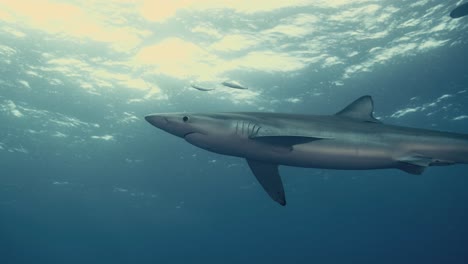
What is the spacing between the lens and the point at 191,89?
674 inches

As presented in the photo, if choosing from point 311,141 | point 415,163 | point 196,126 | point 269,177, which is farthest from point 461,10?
point 196,126

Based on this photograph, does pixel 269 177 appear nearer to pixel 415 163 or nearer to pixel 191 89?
pixel 415 163

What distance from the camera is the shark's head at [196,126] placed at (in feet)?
15.2

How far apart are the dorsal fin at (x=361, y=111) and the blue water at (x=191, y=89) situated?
6444mm

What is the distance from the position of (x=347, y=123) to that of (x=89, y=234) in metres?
66.3

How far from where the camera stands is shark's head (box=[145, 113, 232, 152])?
15.2ft

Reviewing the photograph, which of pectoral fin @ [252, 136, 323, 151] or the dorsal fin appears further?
the dorsal fin

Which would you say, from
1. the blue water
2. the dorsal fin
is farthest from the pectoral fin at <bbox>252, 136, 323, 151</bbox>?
the blue water

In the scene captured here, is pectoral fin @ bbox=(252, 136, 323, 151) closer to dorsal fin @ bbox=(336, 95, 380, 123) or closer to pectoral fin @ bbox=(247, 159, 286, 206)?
pectoral fin @ bbox=(247, 159, 286, 206)

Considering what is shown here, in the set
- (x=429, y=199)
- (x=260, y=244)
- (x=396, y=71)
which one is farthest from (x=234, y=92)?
(x=260, y=244)

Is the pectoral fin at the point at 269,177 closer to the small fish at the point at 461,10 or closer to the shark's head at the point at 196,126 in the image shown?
the shark's head at the point at 196,126

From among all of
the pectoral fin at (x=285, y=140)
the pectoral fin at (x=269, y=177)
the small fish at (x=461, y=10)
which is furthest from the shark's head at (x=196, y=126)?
the small fish at (x=461, y=10)

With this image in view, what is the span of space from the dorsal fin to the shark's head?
8.00ft

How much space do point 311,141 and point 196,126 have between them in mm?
1676
